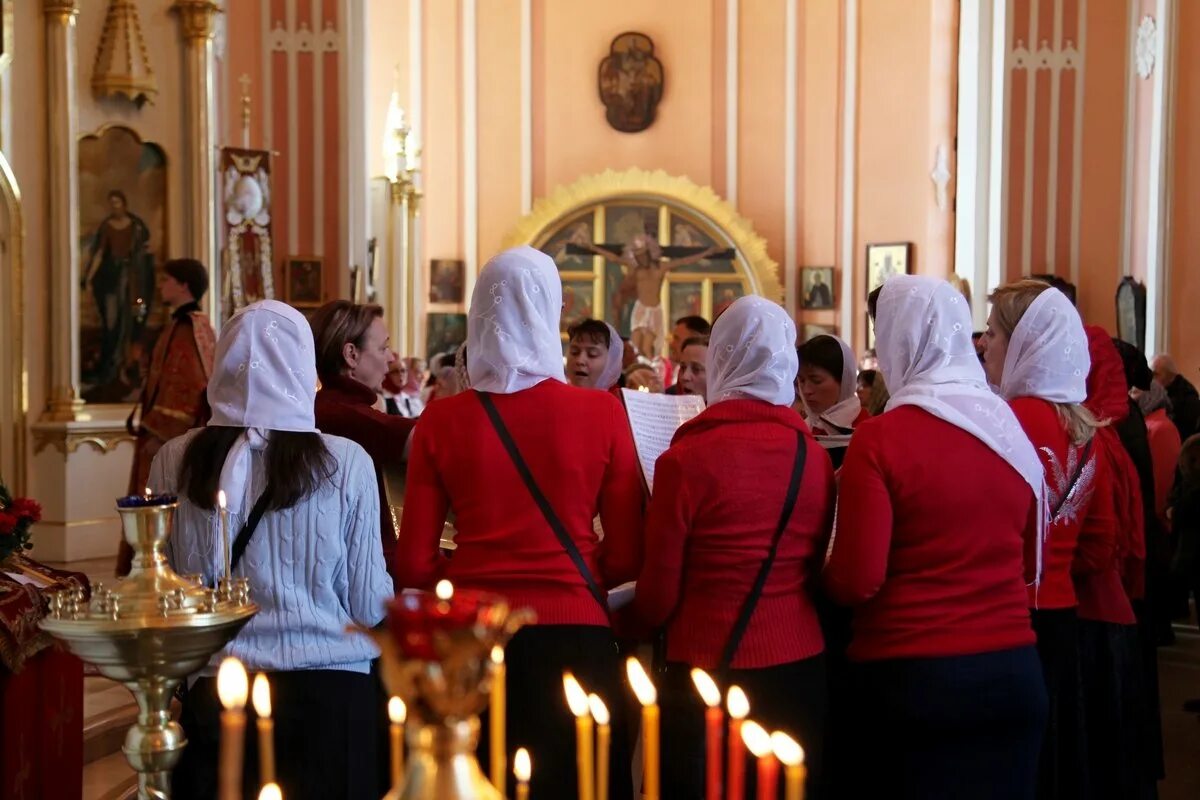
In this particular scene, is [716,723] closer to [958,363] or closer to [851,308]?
[958,363]

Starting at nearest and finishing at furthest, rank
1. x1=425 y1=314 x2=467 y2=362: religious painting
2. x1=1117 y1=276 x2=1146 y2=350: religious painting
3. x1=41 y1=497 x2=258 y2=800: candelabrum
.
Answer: x1=41 y1=497 x2=258 y2=800: candelabrum
x1=1117 y1=276 x2=1146 y2=350: religious painting
x1=425 y1=314 x2=467 y2=362: religious painting

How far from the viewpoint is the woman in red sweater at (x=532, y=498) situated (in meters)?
3.17

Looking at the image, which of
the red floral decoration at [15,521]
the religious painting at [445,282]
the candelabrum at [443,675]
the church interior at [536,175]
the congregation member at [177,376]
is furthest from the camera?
the religious painting at [445,282]

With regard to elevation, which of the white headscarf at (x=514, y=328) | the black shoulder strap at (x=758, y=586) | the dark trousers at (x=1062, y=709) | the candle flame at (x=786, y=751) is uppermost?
the white headscarf at (x=514, y=328)

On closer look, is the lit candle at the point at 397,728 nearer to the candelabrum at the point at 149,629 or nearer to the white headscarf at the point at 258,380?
the candelabrum at the point at 149,629

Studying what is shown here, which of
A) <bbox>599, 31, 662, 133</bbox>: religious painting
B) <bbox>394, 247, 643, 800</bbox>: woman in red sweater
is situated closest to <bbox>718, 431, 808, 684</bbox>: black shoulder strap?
<bbox>394, 247, 643, 800</bbox>: woman in red sweater

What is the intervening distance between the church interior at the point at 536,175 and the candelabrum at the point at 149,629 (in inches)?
71.6

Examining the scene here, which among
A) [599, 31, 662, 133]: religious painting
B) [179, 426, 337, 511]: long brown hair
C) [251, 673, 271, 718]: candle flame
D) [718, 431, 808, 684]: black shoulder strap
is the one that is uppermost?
[599, 31, 662, 133]: religious painting

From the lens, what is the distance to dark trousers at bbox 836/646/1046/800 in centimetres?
320

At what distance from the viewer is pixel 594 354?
541 centimetres

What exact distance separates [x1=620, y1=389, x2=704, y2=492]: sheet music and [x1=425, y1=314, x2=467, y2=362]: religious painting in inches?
617

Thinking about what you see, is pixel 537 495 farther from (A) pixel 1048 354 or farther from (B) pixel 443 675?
(B) pixel 443 675

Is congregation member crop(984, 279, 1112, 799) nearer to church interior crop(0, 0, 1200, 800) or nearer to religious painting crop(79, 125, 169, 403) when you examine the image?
church interior crop(0, 0, 1200, 800)

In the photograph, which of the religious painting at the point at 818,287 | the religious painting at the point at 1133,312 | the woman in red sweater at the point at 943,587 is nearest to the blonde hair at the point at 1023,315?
the woman in red sweater at the point at 943,587
